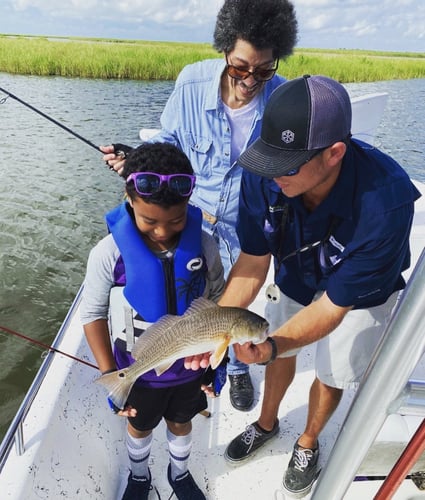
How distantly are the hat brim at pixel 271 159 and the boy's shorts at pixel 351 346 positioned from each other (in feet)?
2.72

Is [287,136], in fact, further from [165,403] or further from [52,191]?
[52,191]

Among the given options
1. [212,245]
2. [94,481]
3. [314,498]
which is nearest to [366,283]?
[212,245]

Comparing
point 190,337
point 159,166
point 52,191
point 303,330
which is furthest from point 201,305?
point 52,191

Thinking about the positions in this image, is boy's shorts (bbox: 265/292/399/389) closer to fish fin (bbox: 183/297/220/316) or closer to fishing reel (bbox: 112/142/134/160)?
fish fin (bbox: 183/297/220/316)

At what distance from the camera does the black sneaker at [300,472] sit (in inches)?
91.0

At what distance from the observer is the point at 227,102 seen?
2.42 m

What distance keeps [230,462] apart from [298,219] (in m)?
1.54

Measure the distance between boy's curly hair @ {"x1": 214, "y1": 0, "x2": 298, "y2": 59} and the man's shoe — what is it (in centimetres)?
208

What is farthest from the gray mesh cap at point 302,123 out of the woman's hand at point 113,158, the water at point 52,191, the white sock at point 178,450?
the water at point 52,191

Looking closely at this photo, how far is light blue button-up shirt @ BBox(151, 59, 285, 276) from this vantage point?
239 centimetres

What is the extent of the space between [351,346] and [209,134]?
4.54 ft

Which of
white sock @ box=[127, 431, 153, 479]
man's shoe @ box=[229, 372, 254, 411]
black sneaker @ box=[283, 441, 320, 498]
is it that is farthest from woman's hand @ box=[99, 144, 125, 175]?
black sneaker @ box=[283, 441, 320, 498]

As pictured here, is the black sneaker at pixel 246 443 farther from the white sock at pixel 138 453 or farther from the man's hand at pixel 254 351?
the man's hand at pixel 254 351

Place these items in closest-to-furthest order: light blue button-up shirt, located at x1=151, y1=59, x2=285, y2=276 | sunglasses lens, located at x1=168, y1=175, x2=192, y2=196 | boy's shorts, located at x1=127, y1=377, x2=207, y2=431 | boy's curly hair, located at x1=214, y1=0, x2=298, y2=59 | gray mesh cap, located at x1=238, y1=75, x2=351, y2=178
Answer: gray mesh cap, located at x1=238, y1=75, x2=351, y2=178, sunglasses lens, located at x1=168, y1=175, x2=192, y2=196, boy's shorts, located at x1=127, y1=377, x2=207, y2=431, boy's curly hair, located at x1=214, y1=0, x2=298, y2=59, light blue button-up shirt, located at x1=151, y1=59, x2=285, y2=276
